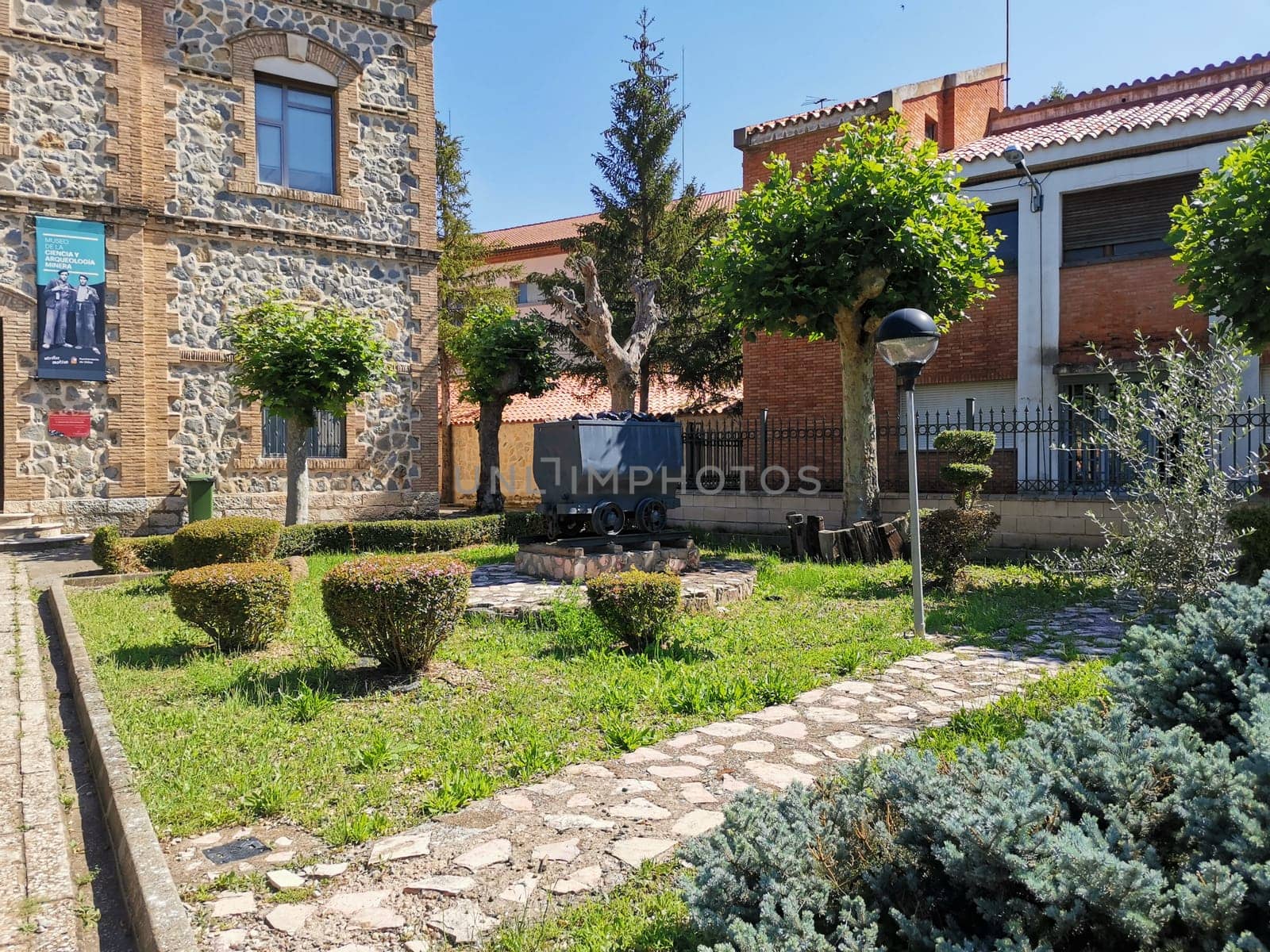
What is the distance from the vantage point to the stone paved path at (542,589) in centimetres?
836

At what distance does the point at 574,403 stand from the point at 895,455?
1245cm

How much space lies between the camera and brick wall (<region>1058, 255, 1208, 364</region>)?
13.8m

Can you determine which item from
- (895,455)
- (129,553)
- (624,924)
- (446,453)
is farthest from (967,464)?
(446,453)

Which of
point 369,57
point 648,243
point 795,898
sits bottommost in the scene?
point 795,898

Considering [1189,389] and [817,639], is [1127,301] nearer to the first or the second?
[1189,389]

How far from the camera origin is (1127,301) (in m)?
14.1

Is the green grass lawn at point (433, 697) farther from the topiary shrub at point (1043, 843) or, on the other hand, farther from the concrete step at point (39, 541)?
the concrete step at point (39, 541)

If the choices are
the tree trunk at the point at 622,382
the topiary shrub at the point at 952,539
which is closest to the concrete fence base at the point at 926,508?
the topiary shrub at the point at 952,539

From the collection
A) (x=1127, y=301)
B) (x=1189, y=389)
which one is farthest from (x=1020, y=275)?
(x=1189, y=389)

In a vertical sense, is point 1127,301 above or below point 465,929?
above

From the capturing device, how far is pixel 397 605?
579 cm

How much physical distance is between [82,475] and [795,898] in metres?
15.1

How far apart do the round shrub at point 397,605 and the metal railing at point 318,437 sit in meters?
10.6

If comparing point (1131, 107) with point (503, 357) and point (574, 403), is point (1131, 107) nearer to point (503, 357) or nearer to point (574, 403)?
point (503, 357)
